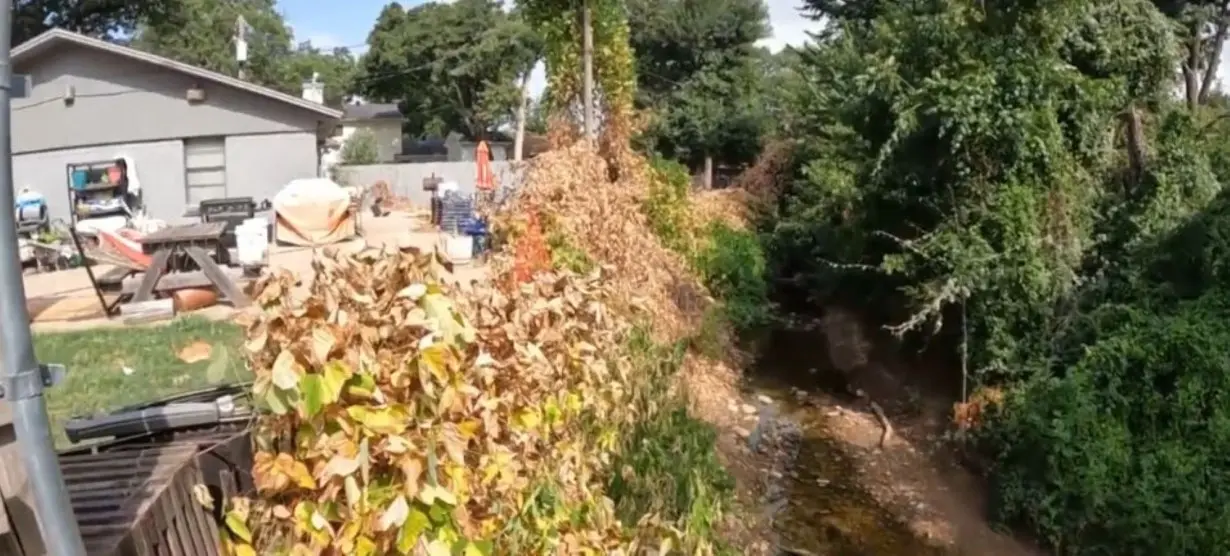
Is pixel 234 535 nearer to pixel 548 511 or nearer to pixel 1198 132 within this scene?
pixel 548 511

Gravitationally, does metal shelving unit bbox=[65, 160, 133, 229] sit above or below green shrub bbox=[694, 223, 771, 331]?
above

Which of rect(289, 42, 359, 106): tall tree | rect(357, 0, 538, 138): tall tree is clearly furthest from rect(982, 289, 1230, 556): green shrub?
rect(289, 42, 359, 106): tall tree

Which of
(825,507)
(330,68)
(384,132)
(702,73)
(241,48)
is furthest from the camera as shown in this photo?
(330,68)

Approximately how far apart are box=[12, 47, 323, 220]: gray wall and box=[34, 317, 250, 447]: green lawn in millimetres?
8757

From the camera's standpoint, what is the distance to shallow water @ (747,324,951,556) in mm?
8227

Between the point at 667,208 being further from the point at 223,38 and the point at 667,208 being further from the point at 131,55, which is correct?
the point at 223,38

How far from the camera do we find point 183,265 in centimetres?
A: 1086

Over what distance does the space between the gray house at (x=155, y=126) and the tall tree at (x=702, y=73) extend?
10724 millimetres

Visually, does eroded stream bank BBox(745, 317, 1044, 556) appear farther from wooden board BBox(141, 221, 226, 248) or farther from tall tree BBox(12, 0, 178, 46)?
tall tree BBox(12, 0, 178, 46)

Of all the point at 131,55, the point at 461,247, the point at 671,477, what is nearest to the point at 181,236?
the point at 461,247

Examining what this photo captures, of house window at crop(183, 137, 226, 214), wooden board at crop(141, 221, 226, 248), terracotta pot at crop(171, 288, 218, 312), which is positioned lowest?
terracotta pot at crop(171, 288, 218, 312)

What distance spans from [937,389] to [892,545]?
13.0 ft

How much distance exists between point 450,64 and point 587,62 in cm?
3017

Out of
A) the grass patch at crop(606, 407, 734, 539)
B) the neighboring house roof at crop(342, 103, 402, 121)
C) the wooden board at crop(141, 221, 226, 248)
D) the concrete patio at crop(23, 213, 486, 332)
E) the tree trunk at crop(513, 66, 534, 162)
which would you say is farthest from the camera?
the neighboring house roof at crop(342, 103, 402, 121)
